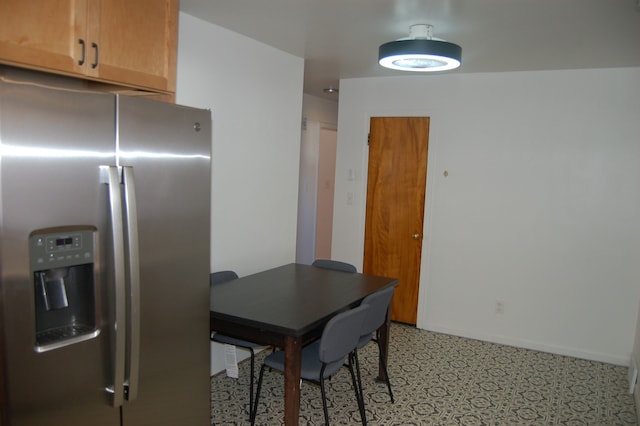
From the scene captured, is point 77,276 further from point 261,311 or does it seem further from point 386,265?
point 386,265

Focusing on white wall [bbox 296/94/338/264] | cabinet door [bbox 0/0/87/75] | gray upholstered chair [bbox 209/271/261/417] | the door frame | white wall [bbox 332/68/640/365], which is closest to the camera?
cabinet door [bbox 0/0/87/75]

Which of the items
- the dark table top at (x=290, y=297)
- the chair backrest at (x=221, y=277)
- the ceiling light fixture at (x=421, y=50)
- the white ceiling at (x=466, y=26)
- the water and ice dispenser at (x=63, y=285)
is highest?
the white ceiling at (x=466, y=26)

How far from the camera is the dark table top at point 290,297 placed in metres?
2.40

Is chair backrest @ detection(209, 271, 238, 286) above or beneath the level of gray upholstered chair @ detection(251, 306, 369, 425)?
above

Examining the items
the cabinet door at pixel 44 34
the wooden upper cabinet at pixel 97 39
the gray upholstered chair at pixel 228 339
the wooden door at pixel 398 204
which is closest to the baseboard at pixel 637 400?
the wooden door at pixel 398 204

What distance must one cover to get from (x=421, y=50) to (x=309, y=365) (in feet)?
6.36

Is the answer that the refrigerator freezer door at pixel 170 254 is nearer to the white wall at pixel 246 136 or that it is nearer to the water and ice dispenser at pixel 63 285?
the water and ice dispenser at pixel 63 285

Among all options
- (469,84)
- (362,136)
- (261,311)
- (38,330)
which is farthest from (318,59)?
(38,330)

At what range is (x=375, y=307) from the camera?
2.88m

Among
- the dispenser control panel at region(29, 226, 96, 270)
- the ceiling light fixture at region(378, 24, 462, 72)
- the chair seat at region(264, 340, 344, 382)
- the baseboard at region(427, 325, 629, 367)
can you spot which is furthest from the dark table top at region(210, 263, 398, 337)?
the baseboard at region(427, 325, 629, 367)

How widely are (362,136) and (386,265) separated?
1.35 meters

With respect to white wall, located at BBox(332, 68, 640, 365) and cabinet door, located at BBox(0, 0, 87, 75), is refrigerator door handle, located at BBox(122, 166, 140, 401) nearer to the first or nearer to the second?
cabinet door, located at BBox(0, 0, 87, 75)

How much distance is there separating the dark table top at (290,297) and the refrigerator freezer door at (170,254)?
1.07 ft

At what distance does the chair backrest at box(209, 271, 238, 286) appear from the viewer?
10.1ft
